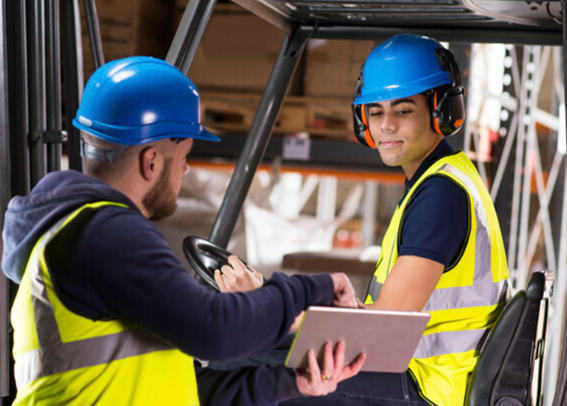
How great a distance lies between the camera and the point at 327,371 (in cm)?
169

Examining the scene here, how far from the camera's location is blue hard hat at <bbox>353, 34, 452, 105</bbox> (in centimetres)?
249

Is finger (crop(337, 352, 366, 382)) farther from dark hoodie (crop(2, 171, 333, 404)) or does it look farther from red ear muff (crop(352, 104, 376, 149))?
red ear muff (crop(352, 104, 376, 149))

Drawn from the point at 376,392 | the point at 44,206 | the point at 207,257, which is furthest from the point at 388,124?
the point at 44,206

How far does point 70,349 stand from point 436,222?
1.10m

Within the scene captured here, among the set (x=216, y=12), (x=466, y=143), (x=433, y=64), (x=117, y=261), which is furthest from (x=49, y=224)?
(x=216, y=12)

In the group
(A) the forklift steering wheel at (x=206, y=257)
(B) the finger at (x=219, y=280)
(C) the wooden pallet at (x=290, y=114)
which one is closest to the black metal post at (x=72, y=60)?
(A) the forklift steering wheel at (x=206, y=257)

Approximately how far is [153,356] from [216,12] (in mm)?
4388

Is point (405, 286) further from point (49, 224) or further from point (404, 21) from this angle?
point (404, 21)

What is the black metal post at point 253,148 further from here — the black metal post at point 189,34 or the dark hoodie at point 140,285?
the dark hoodie at point 140,285

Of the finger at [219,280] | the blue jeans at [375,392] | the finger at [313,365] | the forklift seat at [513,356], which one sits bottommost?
the blue jeans at [375,392]

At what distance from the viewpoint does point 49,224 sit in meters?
1.54

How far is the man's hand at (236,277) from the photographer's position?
2.23 m

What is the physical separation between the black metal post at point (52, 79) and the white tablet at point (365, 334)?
107cm

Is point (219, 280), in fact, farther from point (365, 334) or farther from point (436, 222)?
point (365, 334)
